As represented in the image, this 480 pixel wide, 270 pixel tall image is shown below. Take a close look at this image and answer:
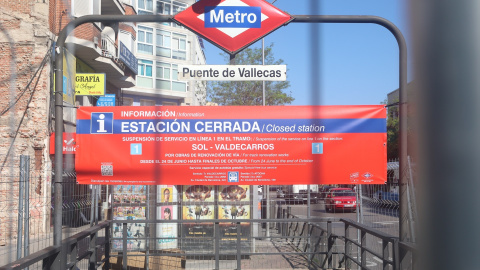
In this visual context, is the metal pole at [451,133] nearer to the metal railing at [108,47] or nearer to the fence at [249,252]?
the fence at [249,252]

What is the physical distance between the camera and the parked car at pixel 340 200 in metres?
7.77

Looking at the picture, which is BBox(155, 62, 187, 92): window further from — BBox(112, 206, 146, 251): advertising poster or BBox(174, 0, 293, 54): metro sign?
BBox(112, 206, 146, 251): advertising poster

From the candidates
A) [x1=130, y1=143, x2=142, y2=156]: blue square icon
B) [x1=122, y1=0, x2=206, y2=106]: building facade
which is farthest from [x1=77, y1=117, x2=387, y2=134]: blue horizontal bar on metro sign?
[x1=122, y1=0, x2=206, y2=106]: building facade

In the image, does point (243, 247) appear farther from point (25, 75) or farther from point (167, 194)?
point (25, 75)

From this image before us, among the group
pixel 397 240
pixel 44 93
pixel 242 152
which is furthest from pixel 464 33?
pixel 44 93

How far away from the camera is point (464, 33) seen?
0.71 metres

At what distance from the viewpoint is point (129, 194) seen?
8.07 m

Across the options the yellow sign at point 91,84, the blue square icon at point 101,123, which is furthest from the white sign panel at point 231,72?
the yellow sign at point 91,84

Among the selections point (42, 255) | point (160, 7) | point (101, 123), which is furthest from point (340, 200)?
point (42, 255)

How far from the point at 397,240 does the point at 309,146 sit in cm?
205

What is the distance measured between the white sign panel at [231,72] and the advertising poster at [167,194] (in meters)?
3.20

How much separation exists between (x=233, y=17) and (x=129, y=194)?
4189 mm

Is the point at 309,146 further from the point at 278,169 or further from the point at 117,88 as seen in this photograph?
the point at 117,88

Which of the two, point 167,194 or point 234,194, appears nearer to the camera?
point 167,194
